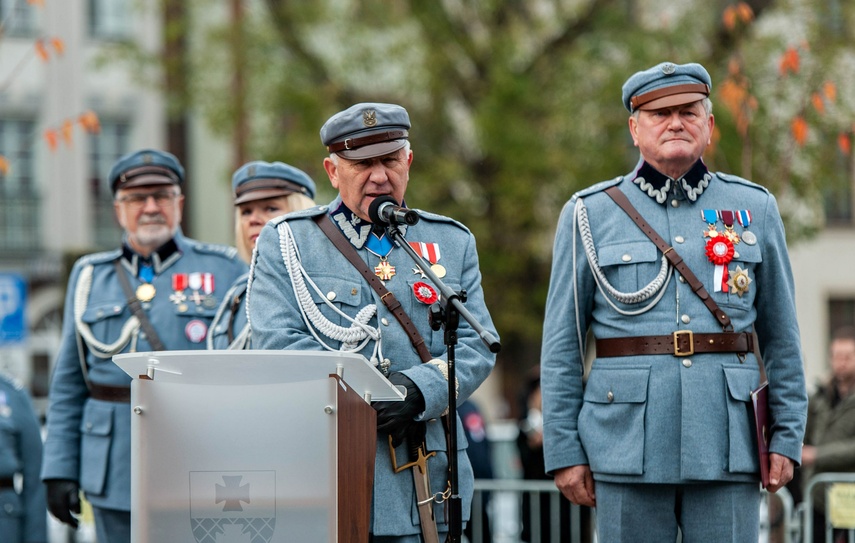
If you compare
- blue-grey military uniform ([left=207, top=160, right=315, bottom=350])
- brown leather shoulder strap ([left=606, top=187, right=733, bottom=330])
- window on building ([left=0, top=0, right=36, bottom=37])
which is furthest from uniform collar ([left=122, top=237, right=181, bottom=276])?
window on building ([left=0, top=0, right=36, bottom=37])

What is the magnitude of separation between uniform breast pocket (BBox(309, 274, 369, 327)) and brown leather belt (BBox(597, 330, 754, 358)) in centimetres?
96

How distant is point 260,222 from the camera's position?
6.76 metres

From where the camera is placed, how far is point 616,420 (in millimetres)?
5023

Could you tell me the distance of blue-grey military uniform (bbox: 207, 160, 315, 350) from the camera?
249 inches

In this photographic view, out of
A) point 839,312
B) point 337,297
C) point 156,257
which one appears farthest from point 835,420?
point 839,312

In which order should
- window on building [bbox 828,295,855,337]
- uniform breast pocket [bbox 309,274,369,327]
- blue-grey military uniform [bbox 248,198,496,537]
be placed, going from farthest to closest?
1. window on building [bbox 828,295,855,337]
2. uniform breast pocket [bbox 309,274,369,327]
3. blue-grey military uniform [bbox 248,198,496,537]

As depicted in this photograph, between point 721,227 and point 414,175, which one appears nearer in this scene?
point 721,227

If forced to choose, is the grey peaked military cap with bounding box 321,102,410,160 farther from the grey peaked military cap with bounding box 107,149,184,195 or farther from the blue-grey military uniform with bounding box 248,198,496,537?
the grey peaked military cap with bounding box 107,149,184,195

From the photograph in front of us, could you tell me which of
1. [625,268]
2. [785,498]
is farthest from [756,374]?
[785,498]

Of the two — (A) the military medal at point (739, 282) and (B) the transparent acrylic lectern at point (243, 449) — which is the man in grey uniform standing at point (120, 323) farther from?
(A) the military medal at point (739, 282)

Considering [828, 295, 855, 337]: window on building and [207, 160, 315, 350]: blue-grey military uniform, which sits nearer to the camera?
[207, 160, 315, 350]: blue-grey military uniform

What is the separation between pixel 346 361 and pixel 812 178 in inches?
442

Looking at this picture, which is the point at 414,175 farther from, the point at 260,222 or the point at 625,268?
the point at 625,268

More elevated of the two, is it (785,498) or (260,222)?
(260,222)
